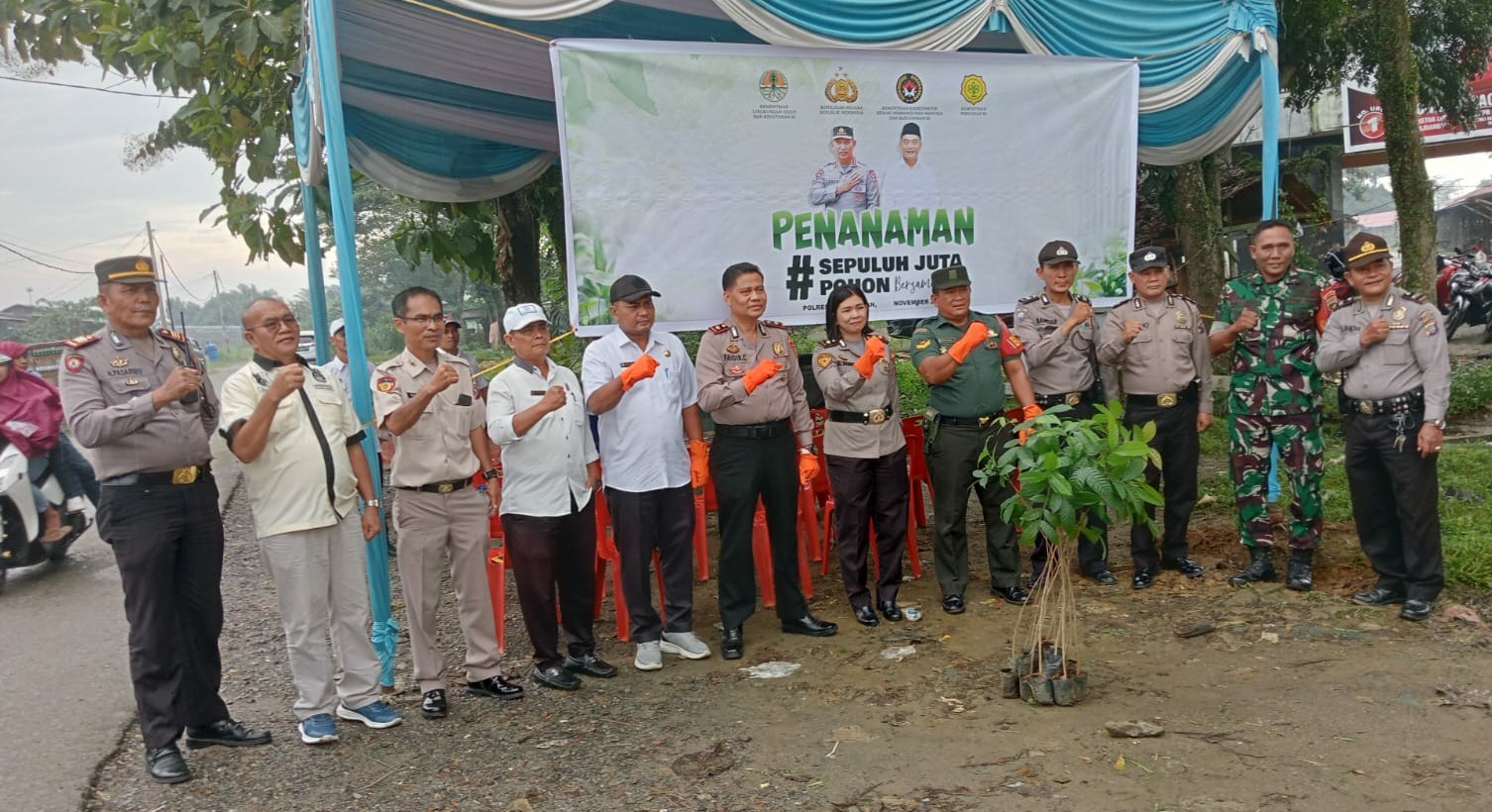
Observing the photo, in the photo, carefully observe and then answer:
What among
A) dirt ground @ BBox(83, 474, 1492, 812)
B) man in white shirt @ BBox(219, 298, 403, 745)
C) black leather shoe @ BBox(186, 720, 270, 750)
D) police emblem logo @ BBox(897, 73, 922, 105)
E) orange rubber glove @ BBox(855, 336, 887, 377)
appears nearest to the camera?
dirt ground @ BBox(83, 474, 1492, 812)

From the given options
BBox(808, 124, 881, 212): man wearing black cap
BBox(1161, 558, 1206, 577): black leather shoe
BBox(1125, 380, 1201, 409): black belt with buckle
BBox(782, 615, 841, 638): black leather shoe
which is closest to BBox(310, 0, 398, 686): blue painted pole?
BBox(782, 615, 841, 638): black leather shoe

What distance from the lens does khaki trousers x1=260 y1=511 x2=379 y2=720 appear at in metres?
3.63

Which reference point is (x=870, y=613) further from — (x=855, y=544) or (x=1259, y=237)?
(x=1259, y=237)

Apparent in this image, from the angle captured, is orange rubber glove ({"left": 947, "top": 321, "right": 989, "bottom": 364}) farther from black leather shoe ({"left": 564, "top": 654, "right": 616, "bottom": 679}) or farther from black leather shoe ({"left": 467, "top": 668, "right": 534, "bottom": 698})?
black leather shoe ({"left": 467, "top": 668, "right": 534, "bottom": 698})

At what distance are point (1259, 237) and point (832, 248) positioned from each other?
200cm

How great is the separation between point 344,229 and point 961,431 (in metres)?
2.79

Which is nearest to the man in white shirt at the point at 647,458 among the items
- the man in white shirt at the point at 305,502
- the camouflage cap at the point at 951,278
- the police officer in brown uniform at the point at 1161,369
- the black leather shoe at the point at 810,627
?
the black leather shoe at the point at 810,627

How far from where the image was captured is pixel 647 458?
429cm

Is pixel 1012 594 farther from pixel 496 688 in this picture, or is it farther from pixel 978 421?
pixel 496 688

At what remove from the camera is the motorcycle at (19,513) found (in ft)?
21.3

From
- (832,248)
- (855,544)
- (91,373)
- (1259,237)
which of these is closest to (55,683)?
(91,373)

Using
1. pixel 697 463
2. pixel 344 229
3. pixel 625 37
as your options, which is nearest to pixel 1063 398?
pixel 697 463

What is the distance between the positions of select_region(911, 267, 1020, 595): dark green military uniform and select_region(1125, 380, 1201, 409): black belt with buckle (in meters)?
0.71

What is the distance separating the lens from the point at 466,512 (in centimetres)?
400
